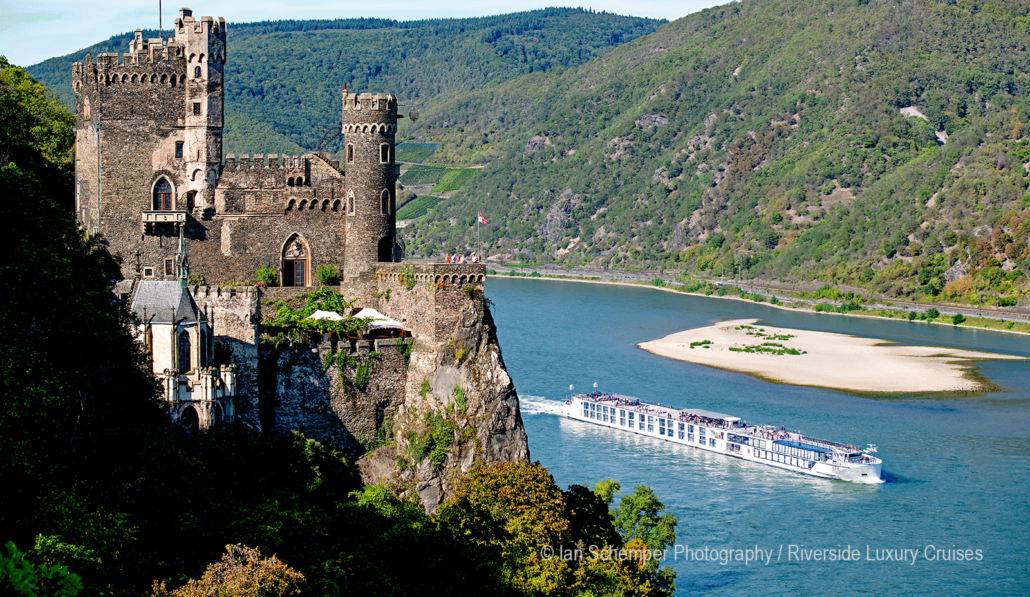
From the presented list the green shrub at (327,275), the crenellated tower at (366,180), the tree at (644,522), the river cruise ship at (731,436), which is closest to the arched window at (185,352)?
the green shrub at (327,275)

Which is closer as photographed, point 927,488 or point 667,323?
point 927,488

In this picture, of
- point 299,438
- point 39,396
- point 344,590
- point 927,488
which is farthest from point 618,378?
point 39,396

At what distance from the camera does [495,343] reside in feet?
135

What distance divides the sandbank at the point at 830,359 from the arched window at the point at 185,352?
5483 cm

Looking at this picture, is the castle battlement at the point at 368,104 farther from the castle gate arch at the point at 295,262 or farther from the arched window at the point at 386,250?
the castle gate arch at the point at 295,262

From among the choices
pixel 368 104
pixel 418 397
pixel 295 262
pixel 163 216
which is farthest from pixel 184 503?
pixel 368 104

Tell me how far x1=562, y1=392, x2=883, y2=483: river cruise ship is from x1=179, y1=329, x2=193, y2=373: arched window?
112 ft

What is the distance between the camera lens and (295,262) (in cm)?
4362

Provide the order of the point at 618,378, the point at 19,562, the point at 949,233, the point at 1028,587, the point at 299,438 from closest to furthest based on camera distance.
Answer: the point at 19,562, the point at 299,438, the point at 1028,587, the point at 618,378, the point at 949,233

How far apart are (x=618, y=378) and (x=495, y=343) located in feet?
126

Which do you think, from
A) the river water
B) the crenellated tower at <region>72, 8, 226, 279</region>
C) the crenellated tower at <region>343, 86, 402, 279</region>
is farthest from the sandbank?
the crenellated tower at <region>72, 8, 226, 279</region>

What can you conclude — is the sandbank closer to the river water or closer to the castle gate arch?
the river water

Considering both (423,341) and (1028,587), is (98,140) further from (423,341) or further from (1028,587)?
(1028,587)

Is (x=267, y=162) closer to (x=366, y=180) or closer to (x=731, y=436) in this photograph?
(x=366, y=180)
